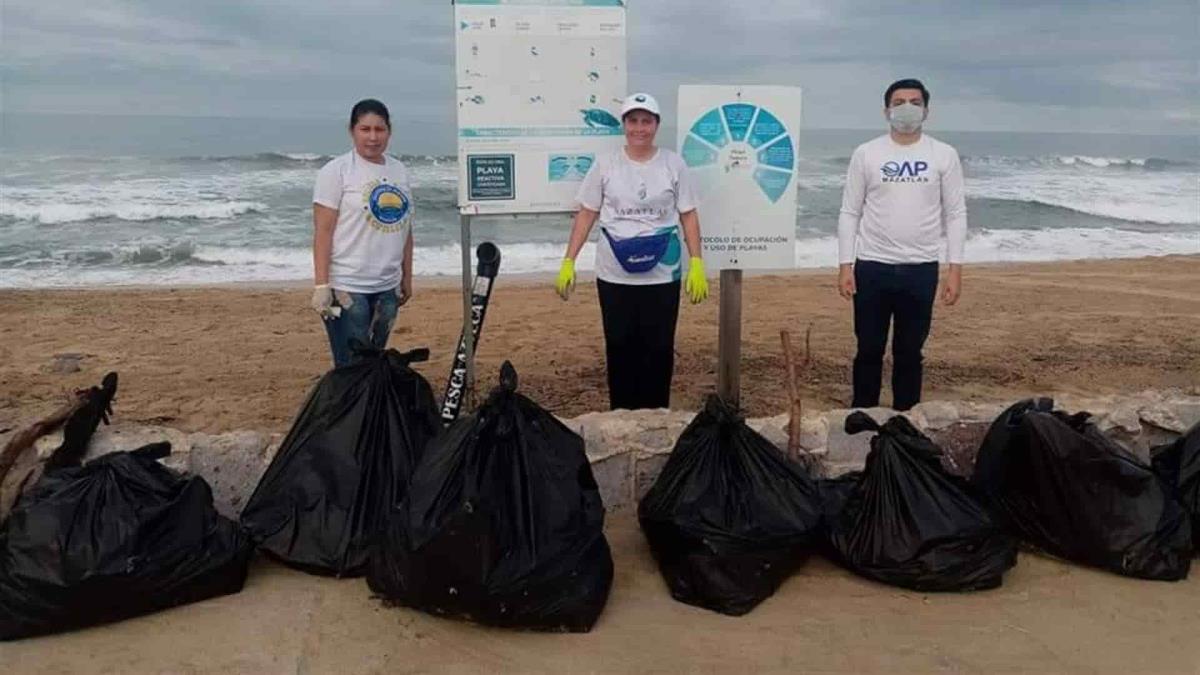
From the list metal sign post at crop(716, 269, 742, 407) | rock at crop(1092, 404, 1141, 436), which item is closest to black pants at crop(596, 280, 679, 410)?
metal sign post at crop(716, 269, 742, 407)

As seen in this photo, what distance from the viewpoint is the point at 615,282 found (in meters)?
4.15

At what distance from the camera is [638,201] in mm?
4027

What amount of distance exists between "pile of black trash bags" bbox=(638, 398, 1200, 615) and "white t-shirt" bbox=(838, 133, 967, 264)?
99cm

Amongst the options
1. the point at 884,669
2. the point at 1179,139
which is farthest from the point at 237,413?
the point at 1179,139

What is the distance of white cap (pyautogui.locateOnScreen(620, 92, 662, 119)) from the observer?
395cm

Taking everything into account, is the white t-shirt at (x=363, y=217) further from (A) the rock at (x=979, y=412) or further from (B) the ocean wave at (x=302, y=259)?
(B) the ocean wave at (x=302, y=259)

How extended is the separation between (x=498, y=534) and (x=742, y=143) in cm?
233

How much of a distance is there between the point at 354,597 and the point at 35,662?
34.4 inches

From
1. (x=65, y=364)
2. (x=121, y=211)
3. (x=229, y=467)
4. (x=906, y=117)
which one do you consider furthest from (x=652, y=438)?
(x=121, y=211)

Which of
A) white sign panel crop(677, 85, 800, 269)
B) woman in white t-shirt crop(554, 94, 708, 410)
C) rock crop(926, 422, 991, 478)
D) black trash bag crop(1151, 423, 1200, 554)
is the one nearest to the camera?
black trash bag crop(1151, 423, 1200, 554)

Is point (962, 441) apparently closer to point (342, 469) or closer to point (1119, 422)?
point (1119, 422)

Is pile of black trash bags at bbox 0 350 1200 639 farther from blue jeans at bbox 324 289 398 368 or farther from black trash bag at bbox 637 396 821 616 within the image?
blue jeans at bbox 324 289 398 368

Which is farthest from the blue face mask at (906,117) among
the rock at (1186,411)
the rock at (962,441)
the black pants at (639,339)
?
the rock at (1186,411)

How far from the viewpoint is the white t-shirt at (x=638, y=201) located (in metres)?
4.04
